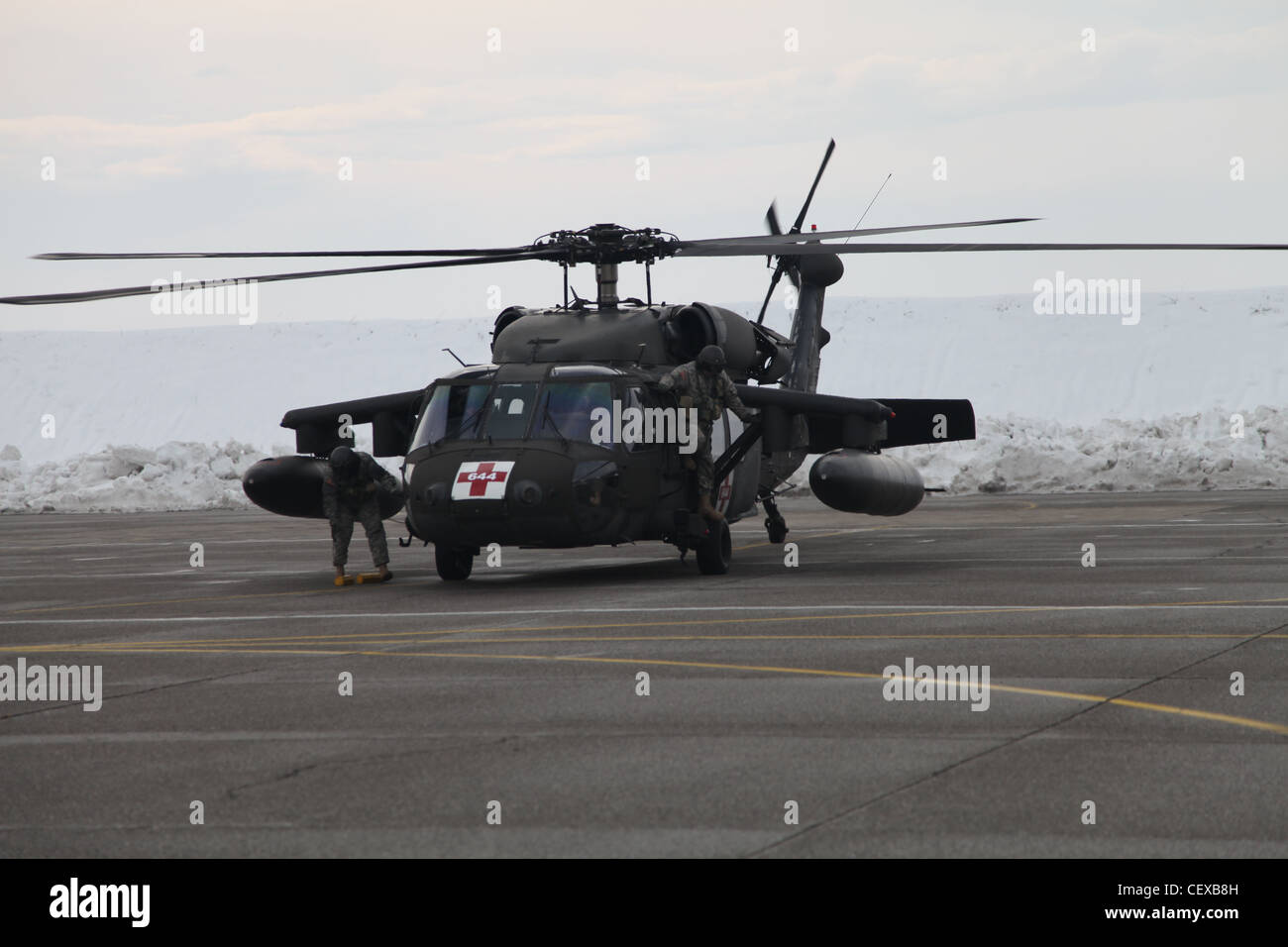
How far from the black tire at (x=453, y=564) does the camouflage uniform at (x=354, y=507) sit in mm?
793

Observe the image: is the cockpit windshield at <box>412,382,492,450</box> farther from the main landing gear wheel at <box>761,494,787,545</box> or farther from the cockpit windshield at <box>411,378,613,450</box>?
the main landing gear wheel at <box>761,494,787,545</box>

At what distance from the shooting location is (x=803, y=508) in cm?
3709

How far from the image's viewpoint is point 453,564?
18.0 meters

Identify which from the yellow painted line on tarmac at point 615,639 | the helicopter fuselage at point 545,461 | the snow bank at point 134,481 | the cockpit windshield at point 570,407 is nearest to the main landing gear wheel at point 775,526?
the helicopter fuselage at point 545,461

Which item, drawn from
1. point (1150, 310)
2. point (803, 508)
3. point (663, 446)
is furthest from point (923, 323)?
point (663, 446)

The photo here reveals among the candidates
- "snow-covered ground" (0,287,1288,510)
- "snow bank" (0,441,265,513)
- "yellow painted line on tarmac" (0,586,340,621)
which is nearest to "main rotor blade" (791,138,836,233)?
"yellow painted line on tarmac" (0,586,340,621)

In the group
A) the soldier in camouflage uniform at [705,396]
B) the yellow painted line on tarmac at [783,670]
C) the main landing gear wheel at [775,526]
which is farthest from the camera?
the main landing gear wheel at [775,526]

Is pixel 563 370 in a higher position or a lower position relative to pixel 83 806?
higher

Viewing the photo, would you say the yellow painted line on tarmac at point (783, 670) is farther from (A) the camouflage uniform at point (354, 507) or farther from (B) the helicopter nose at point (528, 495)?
(A) the camouflage uniform at point (354, 507)

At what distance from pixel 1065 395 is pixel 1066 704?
9424cm

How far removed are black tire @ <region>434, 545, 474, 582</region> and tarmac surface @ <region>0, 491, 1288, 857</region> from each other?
430 mm

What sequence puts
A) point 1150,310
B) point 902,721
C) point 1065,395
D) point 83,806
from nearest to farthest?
point 83,806 < point 902,721 < point 1065,395 < point 1150,310

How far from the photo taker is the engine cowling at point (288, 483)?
65.7 feet
